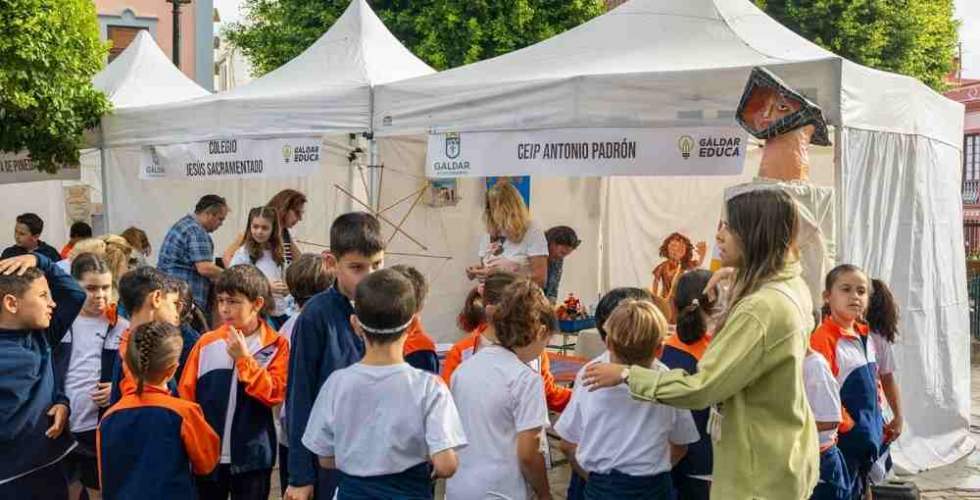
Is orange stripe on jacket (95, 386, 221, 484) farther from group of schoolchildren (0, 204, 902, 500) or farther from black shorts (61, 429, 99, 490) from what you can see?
black shorts (61, 429, 99, 490)

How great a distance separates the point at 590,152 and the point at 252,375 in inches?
127

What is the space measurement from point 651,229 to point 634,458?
8.37m

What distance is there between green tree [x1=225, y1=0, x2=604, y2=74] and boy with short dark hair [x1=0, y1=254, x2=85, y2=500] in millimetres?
18333

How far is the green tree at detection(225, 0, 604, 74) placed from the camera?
22188 millimetres

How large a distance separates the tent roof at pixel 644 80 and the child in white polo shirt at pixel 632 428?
2.92 metres

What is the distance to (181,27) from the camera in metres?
27.8

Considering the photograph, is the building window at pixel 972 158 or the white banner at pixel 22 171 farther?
the building window at pixel 972 158

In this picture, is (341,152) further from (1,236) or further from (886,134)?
(1,236)

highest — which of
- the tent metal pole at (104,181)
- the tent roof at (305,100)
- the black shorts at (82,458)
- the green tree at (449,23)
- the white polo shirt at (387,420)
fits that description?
the green tree at (449,23)

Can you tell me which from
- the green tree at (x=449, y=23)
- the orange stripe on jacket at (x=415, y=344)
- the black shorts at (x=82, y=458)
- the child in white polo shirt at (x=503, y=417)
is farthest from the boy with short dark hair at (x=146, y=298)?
the green tree at (x=449, y=23)

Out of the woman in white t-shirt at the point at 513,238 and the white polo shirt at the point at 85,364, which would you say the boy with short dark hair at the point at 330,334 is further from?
the woman in white t-shirt at the point at 513,238

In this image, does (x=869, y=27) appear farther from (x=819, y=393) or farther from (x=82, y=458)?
(x=82, y=458)

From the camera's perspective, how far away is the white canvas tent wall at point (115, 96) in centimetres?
1205

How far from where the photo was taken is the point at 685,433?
3.64m
